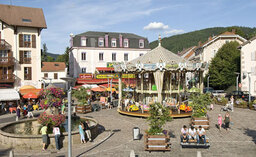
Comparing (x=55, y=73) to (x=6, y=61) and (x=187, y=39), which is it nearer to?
(x=6, y=61)

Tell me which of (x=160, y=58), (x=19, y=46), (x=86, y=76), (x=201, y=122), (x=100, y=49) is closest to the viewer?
(x=201, y=122)

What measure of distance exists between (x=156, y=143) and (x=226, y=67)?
37364 mm

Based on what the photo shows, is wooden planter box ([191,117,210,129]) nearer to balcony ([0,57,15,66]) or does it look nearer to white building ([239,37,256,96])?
white building ([239,37,256,96])

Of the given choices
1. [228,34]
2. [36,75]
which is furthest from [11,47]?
[228,34]

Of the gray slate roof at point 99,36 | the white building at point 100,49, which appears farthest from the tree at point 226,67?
the gray slate roof at point 99,36

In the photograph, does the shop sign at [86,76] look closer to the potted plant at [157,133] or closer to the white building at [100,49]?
the white building at [100,49]

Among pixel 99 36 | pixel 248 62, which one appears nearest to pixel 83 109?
pixel 99 36

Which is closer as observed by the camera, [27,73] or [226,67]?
[27,73]

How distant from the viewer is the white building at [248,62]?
38.5 meters

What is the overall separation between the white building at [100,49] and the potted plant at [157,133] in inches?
1367

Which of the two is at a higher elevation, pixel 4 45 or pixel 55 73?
pixel 4 45

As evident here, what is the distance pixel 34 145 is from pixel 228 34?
167ft

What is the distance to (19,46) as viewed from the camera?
34.0 m

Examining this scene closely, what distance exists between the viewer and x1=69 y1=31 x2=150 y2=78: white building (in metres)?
45.9
